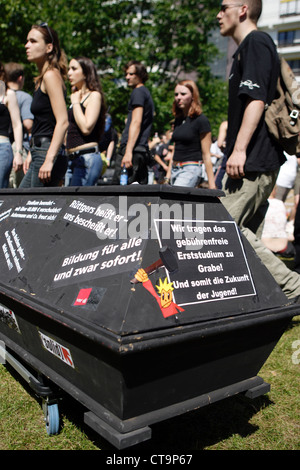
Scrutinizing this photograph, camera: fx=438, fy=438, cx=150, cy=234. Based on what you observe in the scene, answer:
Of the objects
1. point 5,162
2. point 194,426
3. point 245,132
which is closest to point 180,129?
point 5,162

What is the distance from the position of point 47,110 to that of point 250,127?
1.82m

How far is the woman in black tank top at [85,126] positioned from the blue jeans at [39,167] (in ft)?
1.05

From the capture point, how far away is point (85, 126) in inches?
163

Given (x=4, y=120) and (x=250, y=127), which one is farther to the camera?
(x=4, y=120)

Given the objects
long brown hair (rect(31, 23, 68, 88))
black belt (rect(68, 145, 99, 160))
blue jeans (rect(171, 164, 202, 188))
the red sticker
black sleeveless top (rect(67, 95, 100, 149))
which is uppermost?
long brown hair (rect(31, 23, 68, 88))

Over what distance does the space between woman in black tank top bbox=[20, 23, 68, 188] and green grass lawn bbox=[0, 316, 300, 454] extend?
1.81m

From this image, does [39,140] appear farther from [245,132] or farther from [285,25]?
[285,25]

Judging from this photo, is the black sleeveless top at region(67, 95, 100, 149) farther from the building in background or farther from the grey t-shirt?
the building in background

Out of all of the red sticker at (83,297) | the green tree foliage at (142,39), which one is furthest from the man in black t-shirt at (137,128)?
the green tree foliage at (142,39)

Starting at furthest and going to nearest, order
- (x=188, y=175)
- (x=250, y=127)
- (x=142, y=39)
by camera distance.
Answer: (x=142, y=39), (x=188, y=175), (x=250, y=127)

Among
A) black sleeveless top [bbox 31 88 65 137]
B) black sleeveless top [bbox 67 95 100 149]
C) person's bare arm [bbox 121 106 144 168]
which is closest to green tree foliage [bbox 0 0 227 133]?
person's bare arm [bbox 121 106 144 168]

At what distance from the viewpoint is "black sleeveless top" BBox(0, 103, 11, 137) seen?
4598mm

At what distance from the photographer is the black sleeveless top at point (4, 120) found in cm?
460

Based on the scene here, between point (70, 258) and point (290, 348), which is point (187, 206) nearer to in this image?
point (70, 258)
